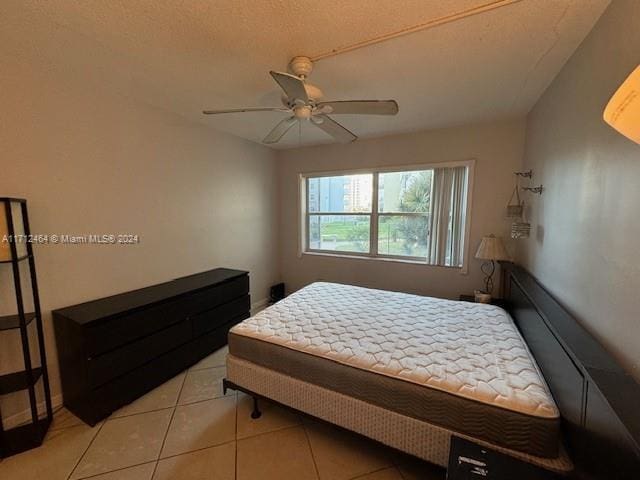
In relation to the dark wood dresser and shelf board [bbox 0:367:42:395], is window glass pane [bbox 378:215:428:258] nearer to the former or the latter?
the dark wood dresser

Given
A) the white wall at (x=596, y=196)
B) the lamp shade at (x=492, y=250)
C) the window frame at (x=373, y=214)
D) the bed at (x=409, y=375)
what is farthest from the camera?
the window frame at (x=373, y=214)

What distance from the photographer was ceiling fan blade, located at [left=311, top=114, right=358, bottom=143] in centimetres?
196

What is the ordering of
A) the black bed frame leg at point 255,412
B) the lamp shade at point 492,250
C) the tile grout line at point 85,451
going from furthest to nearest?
the lamp shade at point 492,250 < the black bed frame leg at point 255,412 < the tile grout line at point 85,451

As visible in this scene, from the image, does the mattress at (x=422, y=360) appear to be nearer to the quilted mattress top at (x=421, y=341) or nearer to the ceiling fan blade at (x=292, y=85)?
the quilted mattress top at (x=421, y=341)

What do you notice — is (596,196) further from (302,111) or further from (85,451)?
(85,451)

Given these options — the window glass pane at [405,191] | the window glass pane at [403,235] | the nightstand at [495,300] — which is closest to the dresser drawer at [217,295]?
the window glass pane at [403,235]

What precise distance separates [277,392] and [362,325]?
76 cm

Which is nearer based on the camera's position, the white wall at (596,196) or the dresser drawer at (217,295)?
the white wall at (596,196)

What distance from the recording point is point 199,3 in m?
1.29

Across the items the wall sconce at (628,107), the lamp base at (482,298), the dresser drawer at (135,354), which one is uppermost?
the wall sconce at (628,107)

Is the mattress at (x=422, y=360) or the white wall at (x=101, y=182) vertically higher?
the white wall at (x=101, y=182)

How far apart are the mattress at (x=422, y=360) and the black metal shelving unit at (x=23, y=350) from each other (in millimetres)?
1191

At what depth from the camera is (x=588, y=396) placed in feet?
3.27

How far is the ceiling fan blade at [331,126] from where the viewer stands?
6.44 feet
